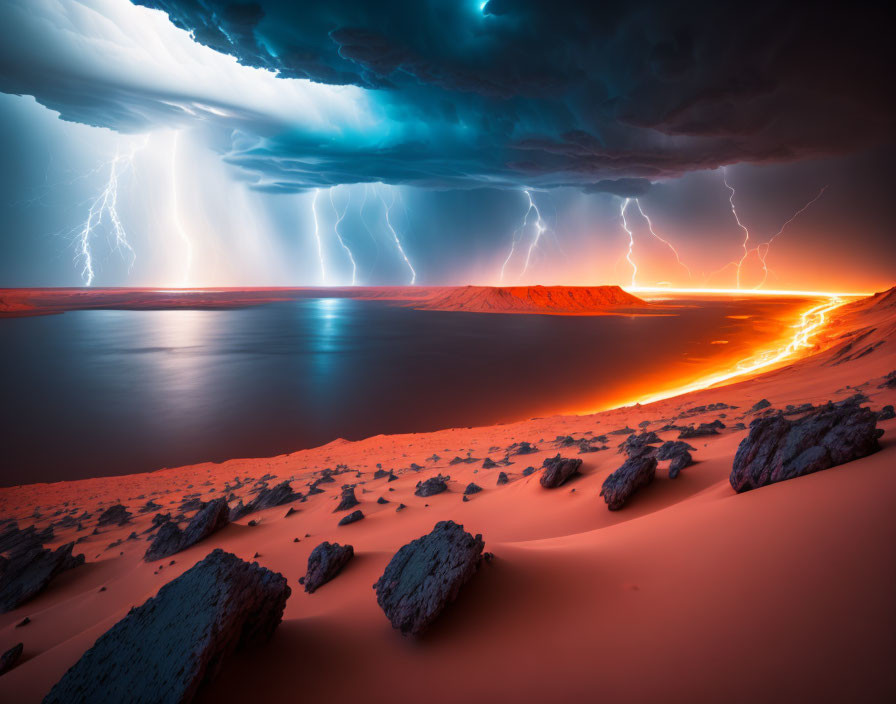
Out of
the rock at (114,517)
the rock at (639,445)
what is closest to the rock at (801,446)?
the rock at (639,445)

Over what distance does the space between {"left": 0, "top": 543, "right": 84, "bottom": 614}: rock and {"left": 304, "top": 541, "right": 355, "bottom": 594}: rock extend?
12.9ft

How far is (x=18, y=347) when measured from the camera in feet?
116

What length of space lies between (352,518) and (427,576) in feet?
11.3

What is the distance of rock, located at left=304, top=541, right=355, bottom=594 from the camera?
148 inches

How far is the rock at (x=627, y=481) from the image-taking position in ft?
14.5

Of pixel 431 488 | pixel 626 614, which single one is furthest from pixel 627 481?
pixel 431 488

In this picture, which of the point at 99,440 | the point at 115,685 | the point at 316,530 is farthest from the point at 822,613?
the point at 99,440

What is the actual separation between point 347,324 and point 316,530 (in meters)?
53.5

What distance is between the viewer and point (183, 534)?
5.52 m

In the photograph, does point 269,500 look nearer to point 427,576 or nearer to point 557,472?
point 557,472

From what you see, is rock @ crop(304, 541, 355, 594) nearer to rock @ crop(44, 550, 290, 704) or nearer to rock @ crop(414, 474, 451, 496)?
rock @ crop(44, 550, 290, 704)

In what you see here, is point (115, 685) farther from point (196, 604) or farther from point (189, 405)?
point (189, 405)

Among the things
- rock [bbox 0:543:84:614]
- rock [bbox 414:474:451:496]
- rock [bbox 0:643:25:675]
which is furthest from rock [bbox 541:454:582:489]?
rock [bbox 0:543:84:614]

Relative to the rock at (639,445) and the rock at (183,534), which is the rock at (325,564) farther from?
the rock at (639,445)
